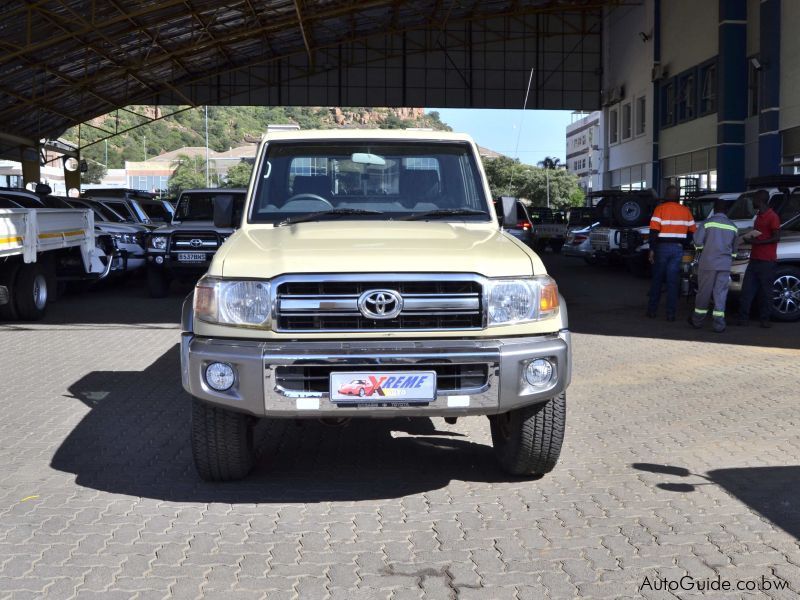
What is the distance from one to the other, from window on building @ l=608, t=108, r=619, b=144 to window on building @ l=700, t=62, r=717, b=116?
10.7 meters

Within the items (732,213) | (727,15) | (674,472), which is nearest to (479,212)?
(674,472)

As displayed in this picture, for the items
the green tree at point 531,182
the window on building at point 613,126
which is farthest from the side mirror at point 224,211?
the green tree at point 531,182

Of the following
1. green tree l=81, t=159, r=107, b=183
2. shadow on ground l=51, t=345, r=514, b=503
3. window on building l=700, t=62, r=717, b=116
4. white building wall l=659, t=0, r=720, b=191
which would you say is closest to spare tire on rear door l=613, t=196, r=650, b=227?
white building wall l=659, t=0, r=720, b=191

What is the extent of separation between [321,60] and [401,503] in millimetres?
37792

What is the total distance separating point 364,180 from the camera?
6.47m

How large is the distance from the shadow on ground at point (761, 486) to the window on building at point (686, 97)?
29399mm

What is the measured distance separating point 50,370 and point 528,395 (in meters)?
6.37

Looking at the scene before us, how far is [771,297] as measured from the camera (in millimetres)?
13578

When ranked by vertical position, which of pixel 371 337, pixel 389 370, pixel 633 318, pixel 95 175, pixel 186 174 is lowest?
pixel 633 318

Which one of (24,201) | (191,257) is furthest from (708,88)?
(24,201)

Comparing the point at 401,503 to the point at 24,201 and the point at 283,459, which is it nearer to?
the point at 283,459

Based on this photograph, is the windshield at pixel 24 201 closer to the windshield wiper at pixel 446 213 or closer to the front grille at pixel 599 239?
the front grille at pixel 599 239

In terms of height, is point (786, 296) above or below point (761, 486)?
above

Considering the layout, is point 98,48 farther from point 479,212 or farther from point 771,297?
point 479,212
